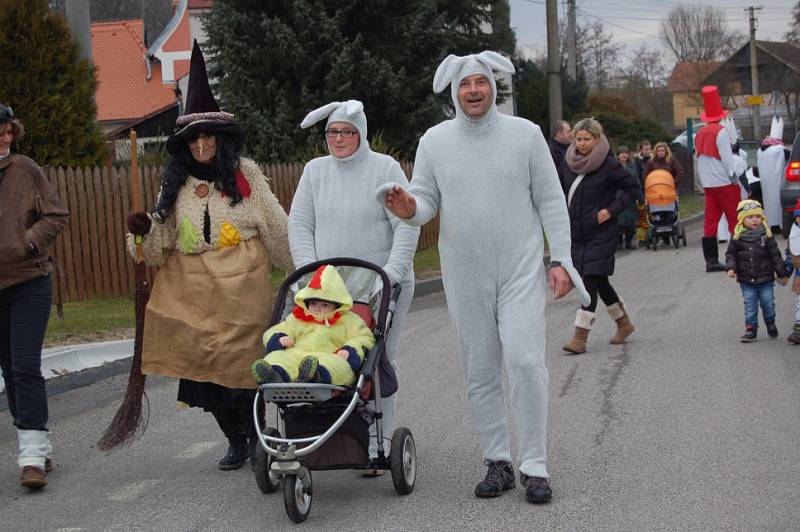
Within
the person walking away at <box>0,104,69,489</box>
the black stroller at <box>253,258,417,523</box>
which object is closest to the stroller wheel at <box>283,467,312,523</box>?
the black stroller at <box>253,258,417,523</box>

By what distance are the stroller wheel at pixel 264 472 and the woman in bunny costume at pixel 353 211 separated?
0.56 meters

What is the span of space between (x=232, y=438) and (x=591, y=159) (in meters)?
4.30

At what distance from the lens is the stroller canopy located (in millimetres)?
20156

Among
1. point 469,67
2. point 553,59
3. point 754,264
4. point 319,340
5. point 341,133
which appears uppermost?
point 553,59

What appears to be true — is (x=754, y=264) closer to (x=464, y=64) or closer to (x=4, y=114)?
(x=464, y=64)

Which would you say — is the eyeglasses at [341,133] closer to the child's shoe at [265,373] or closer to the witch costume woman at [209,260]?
the witch costume woman at [209,260]

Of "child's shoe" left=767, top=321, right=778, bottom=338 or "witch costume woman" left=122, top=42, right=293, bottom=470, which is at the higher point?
"witch costume woman" left=122, top=42, right=293, bottom=470

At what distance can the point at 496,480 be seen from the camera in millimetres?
5766

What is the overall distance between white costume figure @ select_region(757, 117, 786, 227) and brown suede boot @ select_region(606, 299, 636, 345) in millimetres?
10079

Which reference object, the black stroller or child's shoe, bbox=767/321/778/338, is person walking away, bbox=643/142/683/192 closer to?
child's shoe, bbox=767/321/778/338

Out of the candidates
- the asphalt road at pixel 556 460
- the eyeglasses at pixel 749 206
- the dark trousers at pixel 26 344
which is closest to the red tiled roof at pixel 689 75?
the eyeglasses at pixel 749 206

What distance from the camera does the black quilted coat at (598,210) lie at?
977 cm

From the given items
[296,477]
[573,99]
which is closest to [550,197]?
[296,477]

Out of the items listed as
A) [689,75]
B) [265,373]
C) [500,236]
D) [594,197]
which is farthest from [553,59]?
[689,75]
